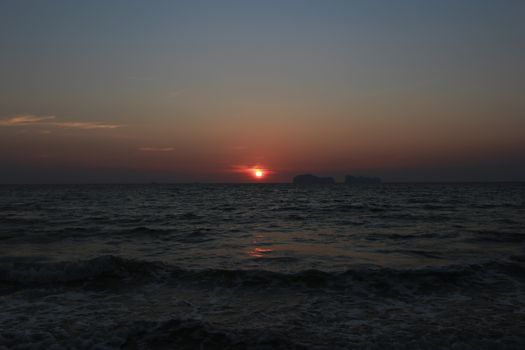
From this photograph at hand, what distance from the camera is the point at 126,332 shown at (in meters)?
7.47

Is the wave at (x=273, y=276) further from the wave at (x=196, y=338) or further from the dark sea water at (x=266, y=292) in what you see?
the wave at (x=196, y=338)

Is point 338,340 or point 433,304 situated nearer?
point 338,340

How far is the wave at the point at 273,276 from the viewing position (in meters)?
10.9

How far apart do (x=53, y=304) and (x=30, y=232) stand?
49.1ft

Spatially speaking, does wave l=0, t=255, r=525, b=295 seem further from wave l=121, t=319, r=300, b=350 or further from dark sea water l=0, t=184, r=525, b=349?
wave l=121, t=319, r=300, b=350

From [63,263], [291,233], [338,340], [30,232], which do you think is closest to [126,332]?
[338,340]

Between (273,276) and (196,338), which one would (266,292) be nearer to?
(273,276)

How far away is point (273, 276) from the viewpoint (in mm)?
11664

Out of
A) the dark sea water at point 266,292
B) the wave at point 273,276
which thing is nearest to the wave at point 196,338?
the dark sea water at point 266,292

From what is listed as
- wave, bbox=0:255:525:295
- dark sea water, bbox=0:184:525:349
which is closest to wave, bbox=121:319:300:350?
dark sea water, bbox=0:184:525:349

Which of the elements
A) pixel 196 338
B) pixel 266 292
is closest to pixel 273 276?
pixel 266 292

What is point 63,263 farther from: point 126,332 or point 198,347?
→ point 198,347

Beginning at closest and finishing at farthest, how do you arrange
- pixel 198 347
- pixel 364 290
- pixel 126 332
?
pixel 198 347 < pixel 126 332 < pixel 364 290

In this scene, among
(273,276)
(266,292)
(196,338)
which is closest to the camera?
(196,338)
